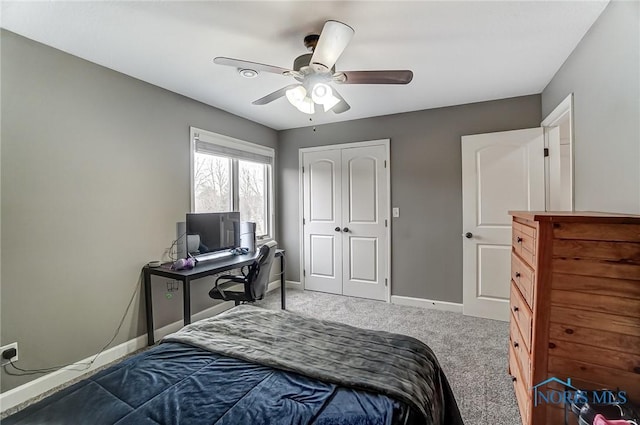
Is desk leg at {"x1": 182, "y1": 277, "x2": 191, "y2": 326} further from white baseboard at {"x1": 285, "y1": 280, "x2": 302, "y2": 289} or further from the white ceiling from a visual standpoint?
white baseboard at {"x1": 285, "y1": 280, "x2": 302, "y2": 289}

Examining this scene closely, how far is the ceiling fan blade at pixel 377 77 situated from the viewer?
1817 millimetres

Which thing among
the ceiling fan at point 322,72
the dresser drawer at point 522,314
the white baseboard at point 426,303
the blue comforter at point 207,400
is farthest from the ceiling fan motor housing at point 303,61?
the white baseboard at point 426,303

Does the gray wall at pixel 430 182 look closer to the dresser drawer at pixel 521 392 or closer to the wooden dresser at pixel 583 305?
the dresser drawer at pixel 521 392

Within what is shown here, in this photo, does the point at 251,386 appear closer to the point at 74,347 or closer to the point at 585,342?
the point at 585,342

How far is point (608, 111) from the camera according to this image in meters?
1.70

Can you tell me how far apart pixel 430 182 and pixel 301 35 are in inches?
91.9

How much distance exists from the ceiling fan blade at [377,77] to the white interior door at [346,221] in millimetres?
1973

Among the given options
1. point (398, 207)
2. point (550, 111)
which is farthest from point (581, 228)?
point (398, 207)

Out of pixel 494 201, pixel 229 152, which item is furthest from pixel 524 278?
pixel 229 152

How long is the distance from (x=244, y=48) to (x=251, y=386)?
218cm

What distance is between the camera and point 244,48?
2193mm

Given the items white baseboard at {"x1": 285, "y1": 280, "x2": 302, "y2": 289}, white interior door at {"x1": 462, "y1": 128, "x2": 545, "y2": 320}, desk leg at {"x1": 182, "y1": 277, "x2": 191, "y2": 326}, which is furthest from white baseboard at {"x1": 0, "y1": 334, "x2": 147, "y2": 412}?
white interior door at {"x1": 462, "y1": 128, "x2": 545, "y2": 320}

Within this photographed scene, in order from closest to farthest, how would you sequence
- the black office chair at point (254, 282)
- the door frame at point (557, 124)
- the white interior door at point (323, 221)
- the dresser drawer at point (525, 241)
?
1. the dresser drawer at point (525, 241)
2. the door frame at point (557, 124)
3. the black office chair at point (254, 282)
4. the white interior door at point (323, 221)

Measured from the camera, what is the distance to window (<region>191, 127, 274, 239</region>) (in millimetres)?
3323
